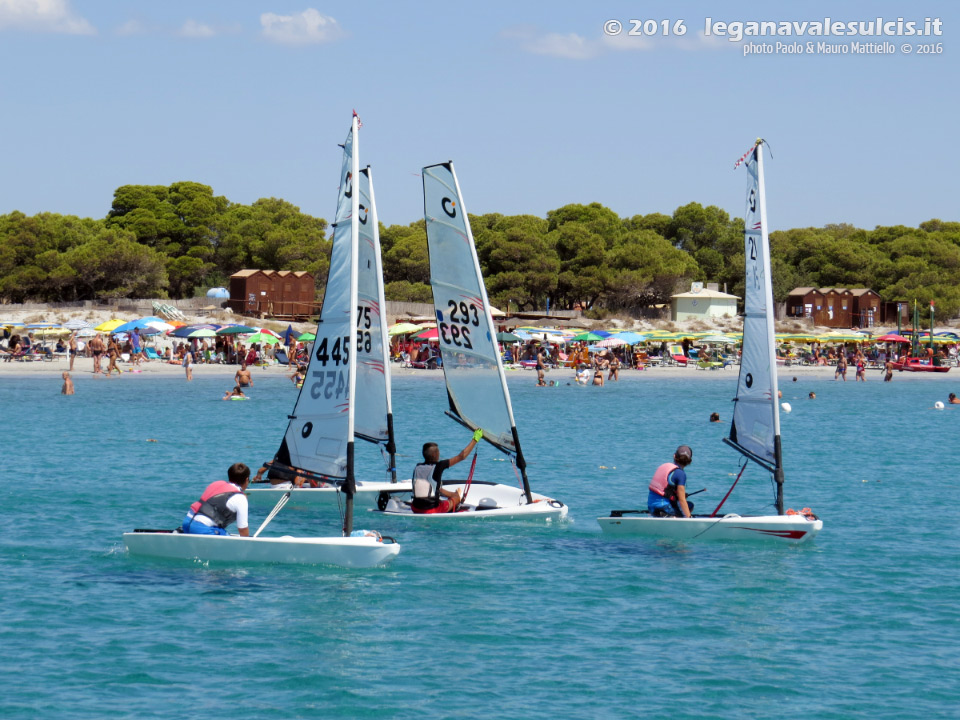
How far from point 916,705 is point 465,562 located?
7361mm

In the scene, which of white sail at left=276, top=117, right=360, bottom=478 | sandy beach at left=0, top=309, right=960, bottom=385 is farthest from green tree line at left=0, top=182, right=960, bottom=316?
white sail at left=276, top=117, right=360, bottom=478

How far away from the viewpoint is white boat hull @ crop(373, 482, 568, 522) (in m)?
18.6

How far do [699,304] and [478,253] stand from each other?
21.1 metres

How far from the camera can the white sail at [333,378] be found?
16203 millimetres

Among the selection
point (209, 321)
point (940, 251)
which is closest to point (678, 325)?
point (940, 251)

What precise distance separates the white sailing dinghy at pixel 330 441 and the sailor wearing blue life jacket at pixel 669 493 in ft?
14.1

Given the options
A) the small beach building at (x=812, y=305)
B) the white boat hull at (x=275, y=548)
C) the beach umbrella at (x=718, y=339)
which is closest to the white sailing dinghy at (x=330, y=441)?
the white boat hull at (x=275, y=548)

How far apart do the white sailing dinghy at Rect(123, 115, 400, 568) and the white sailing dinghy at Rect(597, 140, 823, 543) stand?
4.58 m

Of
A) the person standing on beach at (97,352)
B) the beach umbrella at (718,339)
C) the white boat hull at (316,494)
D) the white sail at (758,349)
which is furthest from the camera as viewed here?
the beach umbrella at (718,339)

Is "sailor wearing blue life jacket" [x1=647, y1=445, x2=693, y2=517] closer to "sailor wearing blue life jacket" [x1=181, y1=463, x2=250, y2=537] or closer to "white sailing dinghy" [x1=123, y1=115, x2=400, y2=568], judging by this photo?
"white sailing dinghy" [x1=123, y1=115, x2=400, y2=568]

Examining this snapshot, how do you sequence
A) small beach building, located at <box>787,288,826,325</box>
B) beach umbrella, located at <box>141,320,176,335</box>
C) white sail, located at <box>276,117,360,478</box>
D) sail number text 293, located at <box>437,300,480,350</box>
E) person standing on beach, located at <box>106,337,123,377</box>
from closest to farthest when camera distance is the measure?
white sail, located at <box>276,117,360,478</box> → sail number text 293, located at <box>437,300,480,350</box> → person standing on beach, located at <box>106,337,123,377</box> → beach umbrella, located at <box>141,320,176,335</box> → small beach building, located at <box>787,288,826,325</box>

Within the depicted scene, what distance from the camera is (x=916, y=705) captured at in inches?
437

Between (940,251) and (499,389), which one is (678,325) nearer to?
(940,251)

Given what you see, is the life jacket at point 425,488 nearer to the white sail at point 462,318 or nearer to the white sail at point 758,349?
the white sail at point 462,318
